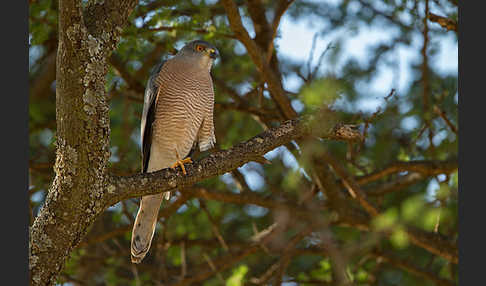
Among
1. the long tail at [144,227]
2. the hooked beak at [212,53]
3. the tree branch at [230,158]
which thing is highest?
the hooked beak at [212,53]

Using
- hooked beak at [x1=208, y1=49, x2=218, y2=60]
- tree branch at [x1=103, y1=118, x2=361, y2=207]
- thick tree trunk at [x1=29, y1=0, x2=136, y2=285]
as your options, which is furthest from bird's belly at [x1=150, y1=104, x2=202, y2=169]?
thick tree trunk at [x1=29, y1=0, x2=136, y2=285]

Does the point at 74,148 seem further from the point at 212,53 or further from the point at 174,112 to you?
the point at 212,53

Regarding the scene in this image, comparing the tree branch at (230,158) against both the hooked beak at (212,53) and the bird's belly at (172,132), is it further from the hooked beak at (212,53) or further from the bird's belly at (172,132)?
the hooked beak at (212,53)

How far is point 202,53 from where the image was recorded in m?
5.55

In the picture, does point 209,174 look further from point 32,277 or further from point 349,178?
point 349,178

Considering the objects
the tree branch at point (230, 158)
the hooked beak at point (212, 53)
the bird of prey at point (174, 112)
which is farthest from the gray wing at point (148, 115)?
the tree branch at point (230, 158)

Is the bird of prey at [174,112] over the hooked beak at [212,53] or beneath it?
beneath

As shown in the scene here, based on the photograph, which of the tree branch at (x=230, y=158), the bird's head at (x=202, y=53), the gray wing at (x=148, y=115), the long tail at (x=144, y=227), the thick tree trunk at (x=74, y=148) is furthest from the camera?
the bird's head at (x=202, y=53)

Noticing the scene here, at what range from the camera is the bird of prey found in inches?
205

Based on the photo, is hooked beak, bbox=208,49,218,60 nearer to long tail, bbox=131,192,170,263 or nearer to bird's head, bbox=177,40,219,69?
bird's head, bbox=177,40,219,69

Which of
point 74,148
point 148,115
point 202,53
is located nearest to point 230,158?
point 74,148

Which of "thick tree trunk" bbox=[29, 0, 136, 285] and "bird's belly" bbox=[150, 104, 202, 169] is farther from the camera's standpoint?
"bird's belly" bbox=[150, 104, 202, 169]

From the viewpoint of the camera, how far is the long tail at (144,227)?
4742 mm

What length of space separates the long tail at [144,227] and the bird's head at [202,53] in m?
1.44
